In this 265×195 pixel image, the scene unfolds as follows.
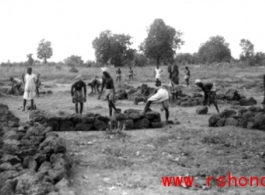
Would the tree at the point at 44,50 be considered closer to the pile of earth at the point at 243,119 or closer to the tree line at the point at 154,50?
the tree line at the point at 154,50

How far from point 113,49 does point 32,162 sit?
54.1 metres

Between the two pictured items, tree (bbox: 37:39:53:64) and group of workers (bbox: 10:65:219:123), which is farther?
tree (bbox: 37:39:53:64)

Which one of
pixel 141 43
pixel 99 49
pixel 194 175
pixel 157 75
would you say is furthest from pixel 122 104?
pixel 99 49

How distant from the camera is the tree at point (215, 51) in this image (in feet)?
237

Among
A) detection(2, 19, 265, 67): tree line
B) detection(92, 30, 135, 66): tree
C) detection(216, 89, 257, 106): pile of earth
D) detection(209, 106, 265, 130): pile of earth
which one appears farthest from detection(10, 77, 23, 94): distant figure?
detection(92, 30, 135, 66): tree

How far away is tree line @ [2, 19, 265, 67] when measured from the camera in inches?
1800

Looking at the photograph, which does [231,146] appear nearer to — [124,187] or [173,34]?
[124,187]

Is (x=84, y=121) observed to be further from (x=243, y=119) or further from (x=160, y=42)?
(x=160, y=42)

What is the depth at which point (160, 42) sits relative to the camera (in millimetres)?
44438

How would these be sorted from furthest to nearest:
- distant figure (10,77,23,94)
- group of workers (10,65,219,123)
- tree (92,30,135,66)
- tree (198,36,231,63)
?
tree (198,36,231,63)
tree (92,30,135,66)
distant figure (10,77,23,94)
group of workers (10,65,219,123)

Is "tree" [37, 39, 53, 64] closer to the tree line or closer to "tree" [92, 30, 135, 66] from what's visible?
the tree line

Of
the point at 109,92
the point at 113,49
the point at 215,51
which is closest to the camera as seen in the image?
the point at 109,92

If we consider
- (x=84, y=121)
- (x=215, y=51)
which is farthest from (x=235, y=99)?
(x=215, y=51)

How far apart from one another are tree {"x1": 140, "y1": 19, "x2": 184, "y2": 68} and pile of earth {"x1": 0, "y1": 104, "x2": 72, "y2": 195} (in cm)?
3833
